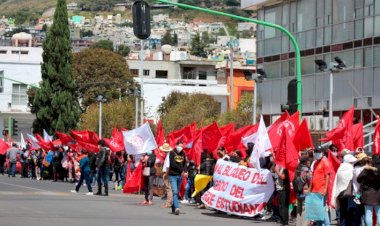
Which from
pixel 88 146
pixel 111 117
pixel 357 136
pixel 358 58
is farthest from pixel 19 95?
pixel 357 136

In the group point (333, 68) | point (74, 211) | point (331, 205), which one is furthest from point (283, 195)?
point (333, 68)

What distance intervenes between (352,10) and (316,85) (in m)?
4.50

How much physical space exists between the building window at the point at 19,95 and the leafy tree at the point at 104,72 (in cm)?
876

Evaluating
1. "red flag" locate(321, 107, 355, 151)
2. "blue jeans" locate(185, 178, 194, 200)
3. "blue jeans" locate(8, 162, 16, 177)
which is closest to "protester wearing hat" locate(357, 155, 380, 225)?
"red flag" locate(321, 107, 355, 151)

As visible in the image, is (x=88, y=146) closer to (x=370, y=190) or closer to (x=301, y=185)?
(x=301, y=185)

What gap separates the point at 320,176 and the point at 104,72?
238 feet

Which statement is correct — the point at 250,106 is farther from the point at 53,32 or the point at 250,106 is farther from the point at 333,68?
the point at 333,68

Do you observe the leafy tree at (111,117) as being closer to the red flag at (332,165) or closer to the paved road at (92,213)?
the paved road at (92,213)

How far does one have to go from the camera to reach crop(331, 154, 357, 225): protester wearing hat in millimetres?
22219

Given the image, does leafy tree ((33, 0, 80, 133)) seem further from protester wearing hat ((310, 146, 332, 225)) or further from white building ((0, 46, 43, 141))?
protester wearing hat ((310, 146, 332, 225))

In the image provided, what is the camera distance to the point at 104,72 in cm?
9406

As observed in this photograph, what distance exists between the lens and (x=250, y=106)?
66.3 m

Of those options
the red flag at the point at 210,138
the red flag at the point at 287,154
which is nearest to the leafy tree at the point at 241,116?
the red flag at the point at 210,138

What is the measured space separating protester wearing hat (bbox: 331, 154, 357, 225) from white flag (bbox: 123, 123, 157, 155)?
12424 millimetres
